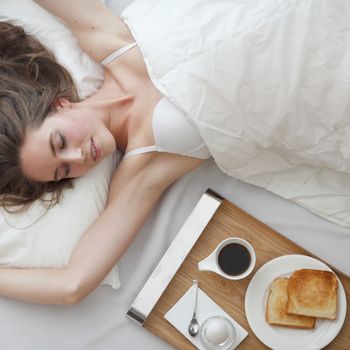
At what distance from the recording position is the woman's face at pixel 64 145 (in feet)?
4.16

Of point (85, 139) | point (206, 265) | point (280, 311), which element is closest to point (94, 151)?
point (85, 139)

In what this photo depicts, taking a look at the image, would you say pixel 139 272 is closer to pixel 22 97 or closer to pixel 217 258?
pixel 217 258

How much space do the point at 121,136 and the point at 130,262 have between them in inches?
14.1

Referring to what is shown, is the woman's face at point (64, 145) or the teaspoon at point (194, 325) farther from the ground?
the woman's face at point (64, 145)

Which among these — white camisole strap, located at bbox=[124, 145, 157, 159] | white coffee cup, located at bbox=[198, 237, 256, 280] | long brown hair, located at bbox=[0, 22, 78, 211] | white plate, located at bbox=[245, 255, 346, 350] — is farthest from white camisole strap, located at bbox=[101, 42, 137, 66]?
white plate, located at bbox=[245, 255, 346, 350]

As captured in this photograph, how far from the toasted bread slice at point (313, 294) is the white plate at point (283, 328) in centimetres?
2

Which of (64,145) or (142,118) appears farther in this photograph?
(142,118)

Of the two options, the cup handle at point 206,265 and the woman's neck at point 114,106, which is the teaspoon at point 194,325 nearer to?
the cup handle at point 206,265

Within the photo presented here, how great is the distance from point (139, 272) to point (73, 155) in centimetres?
40

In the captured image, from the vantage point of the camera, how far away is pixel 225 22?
128cm

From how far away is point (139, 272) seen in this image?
1466mm

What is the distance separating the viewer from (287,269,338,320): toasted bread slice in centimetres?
128

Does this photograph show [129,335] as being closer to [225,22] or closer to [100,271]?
[100,271]

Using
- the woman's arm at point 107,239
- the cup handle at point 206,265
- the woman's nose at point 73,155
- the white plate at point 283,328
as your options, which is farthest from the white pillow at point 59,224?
the white plate at point 283,328
